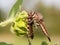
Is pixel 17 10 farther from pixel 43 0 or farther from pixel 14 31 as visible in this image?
pixel 43 0

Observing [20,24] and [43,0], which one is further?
[43,0]

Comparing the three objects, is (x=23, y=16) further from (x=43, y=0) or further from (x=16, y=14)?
(x=43, y=0)

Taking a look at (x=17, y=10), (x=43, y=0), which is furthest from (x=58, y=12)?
(x=17, y=10)

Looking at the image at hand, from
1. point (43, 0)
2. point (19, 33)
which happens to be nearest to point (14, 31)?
point (19, 33)

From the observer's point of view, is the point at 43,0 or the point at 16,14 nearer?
the point at 16,14

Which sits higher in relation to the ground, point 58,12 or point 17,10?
point 17,10

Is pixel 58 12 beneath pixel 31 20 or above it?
beneath

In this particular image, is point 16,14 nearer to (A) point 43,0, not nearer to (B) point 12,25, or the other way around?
(B) point 12,25
